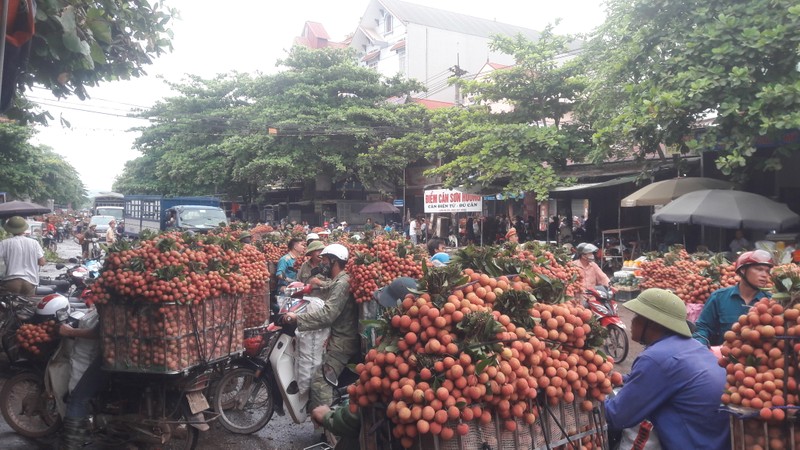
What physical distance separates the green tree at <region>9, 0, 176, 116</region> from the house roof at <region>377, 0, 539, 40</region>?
38764 mm

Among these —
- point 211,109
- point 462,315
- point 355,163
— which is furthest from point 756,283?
point 211,109

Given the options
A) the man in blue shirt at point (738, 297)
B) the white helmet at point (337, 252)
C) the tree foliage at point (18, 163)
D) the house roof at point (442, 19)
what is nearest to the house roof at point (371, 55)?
the house roof at point (442, 19)

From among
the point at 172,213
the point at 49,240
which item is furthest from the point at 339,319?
the point at 49,240

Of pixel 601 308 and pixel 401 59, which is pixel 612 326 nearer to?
pixel 601 308

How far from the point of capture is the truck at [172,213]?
83.8ft

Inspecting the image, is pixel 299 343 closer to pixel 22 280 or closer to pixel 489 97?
pixel 22 280

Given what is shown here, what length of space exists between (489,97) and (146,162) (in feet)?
92.5

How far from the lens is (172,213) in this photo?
26.2m

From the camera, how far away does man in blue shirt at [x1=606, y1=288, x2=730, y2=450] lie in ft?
10.1

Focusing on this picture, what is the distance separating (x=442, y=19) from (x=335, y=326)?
1803 inches

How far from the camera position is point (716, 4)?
44.3 feet

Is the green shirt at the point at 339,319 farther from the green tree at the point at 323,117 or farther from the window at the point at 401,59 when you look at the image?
the window at the point at 401,59

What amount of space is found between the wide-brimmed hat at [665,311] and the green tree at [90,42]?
4.22 metres

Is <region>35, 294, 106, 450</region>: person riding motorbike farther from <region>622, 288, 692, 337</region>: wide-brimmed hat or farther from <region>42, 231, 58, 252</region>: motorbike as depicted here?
<region>42, 231, 58, 252</region>: motorbike
